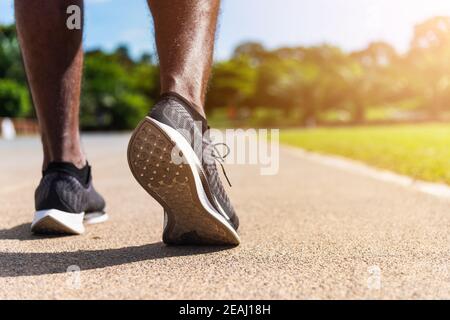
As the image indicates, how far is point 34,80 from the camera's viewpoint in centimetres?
195

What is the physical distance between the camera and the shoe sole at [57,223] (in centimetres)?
187

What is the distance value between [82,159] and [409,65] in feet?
162

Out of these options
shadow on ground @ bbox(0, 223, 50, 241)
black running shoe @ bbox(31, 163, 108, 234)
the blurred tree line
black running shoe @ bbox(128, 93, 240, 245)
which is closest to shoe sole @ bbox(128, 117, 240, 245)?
black running shoe @ bbox(128, 93, 240, 245)

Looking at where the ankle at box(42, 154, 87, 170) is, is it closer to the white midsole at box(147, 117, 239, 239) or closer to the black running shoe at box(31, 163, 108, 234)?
the black running shoe at box(31, 163, 108, 234)

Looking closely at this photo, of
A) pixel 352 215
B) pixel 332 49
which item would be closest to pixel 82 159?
pixel 352 215

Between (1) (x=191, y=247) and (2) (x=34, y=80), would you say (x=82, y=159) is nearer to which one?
(2) (x=34, y=80)

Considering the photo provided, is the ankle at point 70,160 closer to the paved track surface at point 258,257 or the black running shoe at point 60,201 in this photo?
the black running shoe at point 60,201

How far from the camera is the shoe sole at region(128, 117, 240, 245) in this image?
59.5 inches

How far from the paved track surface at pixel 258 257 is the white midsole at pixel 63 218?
0.04 m

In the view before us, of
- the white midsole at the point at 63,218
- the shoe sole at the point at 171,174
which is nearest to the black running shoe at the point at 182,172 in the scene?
the shoe sole at the point at 171,174

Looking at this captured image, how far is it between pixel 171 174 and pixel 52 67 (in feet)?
2.26

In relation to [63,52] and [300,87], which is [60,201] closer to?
[63,52]

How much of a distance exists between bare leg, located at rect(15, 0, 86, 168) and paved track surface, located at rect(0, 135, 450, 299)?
1.03 feet

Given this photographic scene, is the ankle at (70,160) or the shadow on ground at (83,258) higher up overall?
the ankle at (70,160)
